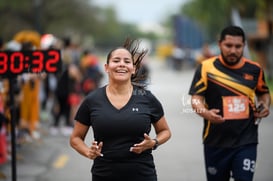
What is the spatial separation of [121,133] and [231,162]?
5.71 feet

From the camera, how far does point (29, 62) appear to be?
279 inches

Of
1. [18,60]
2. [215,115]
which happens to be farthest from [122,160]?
[18,60]

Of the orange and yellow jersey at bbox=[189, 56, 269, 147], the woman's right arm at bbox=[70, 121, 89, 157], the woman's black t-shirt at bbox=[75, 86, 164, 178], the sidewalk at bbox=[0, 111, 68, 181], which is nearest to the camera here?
the woman's black t-shirt at bbox=[75, 86, 164, 178]

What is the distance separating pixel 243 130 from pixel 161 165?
3703 millimetres

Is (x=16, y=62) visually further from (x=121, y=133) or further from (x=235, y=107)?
(x=121, y=133)

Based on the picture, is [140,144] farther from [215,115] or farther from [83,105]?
[215,115]

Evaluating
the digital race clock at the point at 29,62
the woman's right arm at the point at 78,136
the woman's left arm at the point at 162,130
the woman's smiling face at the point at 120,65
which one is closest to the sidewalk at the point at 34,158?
the digital race clock at the point at 29,62

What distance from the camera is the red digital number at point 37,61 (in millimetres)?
7066

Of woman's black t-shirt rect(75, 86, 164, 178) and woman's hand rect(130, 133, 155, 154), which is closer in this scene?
woman's hand rect(130, 133, 155, 154)

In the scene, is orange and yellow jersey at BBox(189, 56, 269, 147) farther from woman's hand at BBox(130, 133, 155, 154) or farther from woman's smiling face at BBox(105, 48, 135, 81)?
woman's hand at BBox(130, 133, 155, 154)

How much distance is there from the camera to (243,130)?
227 inches

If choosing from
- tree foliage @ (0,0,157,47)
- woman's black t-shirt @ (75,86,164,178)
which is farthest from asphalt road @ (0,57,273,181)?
tree foliage @ (0,0,157,47)

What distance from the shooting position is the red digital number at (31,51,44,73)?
278 inches

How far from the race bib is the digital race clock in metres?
2.28
